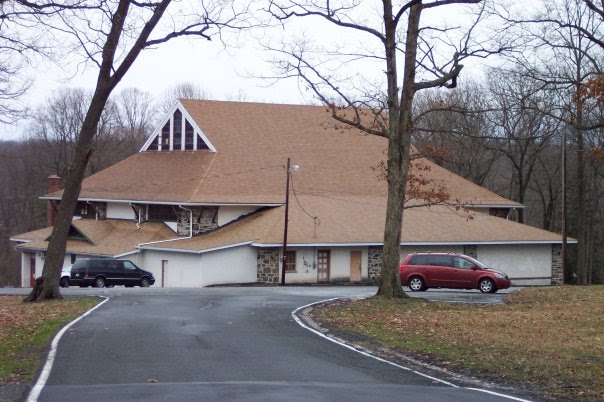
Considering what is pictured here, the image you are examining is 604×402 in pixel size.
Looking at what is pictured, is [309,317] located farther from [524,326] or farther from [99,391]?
[99,391]

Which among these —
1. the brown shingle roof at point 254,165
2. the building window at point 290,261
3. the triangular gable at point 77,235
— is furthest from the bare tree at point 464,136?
the triangular gable at point 77,235

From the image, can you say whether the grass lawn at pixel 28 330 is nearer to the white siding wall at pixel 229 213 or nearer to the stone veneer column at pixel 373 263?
the white siding wall at pixel 229 213

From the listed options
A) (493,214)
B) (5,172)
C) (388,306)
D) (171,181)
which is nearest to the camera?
(388,306)

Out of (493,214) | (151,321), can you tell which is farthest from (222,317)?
(493,214)

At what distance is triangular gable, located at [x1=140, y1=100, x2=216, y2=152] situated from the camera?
52.3 meters

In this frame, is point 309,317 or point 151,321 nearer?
point 151,321

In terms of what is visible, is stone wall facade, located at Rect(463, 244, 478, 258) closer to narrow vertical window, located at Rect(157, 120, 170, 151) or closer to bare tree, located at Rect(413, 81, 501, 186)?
bare tree, located at Rect(413, 81, 501, 186)

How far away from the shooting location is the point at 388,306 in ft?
72.0

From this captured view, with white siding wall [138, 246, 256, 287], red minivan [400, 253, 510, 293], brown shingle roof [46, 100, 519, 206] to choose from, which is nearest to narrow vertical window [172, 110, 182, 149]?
brown shingle roof [46, 100, 519, 206]

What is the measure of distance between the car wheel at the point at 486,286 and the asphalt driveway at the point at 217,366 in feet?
58.0

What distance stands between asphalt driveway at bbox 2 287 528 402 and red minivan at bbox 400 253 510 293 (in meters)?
16.4

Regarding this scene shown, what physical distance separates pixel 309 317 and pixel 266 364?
7237 millimetres

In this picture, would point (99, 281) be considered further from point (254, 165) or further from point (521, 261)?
point (521, 261)

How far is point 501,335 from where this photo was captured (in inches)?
666
